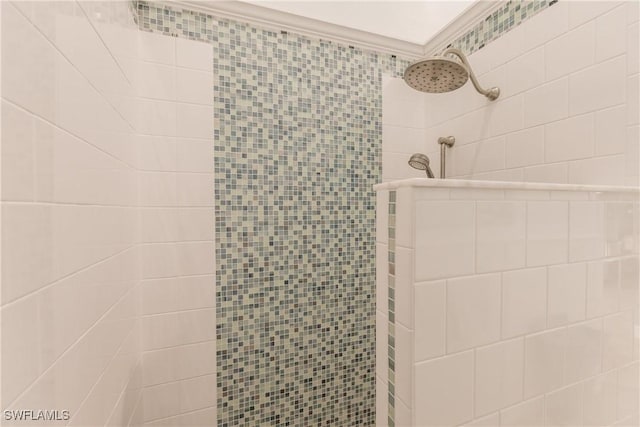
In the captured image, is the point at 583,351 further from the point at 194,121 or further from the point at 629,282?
the point at 194,121

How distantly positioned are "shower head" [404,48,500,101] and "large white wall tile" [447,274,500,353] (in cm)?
78

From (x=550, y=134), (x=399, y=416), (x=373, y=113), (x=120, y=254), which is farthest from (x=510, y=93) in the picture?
(x=120, y=254)

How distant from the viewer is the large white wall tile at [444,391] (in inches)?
18.7

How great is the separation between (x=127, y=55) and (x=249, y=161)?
0.54 metres

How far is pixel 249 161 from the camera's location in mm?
1279

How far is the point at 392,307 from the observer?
51 cm

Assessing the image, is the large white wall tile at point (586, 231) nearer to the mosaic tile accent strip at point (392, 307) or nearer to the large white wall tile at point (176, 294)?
the mosaic tile accent strip at point (392, 307)

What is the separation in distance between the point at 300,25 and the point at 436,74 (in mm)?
670

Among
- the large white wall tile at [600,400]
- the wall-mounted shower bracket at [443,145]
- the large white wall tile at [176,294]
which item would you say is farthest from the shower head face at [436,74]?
the large white wall tile at [176,294]

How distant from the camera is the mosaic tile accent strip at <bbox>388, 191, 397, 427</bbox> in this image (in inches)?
19.6

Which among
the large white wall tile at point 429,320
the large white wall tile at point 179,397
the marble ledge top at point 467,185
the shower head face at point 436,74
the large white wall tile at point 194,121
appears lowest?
the large white wall tile at point 179,397

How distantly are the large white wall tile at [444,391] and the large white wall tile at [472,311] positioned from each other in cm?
3

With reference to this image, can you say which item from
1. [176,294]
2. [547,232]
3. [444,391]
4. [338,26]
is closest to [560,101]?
[547,232]

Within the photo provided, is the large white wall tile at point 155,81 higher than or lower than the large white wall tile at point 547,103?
higher
